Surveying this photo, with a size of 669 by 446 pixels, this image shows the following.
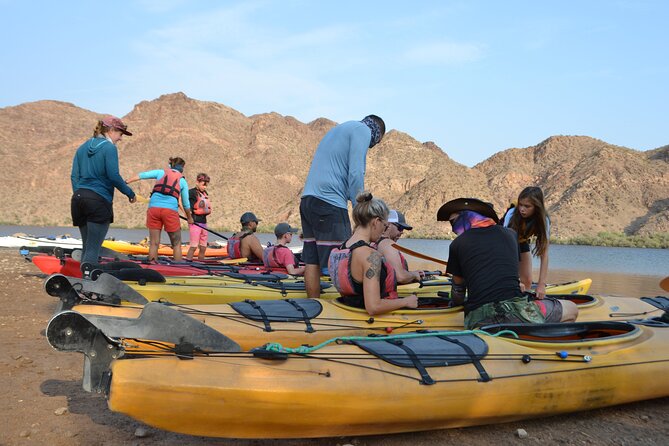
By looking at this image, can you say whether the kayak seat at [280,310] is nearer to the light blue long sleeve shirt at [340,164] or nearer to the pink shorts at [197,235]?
the light blue long sleeve shirt at [340,164]

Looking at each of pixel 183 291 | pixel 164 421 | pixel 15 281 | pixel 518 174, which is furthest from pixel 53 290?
pixel 518 174

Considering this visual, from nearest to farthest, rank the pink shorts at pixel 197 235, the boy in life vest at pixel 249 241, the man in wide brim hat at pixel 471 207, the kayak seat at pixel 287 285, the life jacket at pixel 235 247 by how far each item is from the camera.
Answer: the man in wide brim hat at pixel 471 207 → the kayak seat at pixel 287 285 → the boy in life vest at pixel 249 241 → the life jacket at pixel 235 247 → the pink shorts at pixel 197 235

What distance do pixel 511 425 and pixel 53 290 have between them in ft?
11.7

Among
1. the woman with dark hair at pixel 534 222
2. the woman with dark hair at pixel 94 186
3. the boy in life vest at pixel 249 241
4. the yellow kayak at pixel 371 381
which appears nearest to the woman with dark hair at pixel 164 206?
the boy in life vest at pixel 249 241

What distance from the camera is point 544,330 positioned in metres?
4.52

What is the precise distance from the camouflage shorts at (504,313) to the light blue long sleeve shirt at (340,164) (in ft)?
5.37

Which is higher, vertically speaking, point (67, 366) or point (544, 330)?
point (544, 330)

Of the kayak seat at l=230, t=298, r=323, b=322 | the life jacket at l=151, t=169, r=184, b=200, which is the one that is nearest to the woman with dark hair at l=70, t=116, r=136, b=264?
the kayak seat at l=230, t=298, r=323, b=322

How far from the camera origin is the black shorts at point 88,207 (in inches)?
226

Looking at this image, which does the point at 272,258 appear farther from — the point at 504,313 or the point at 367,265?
the point at 504,313

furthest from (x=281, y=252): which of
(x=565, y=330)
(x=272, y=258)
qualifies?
(x=565, y=330)

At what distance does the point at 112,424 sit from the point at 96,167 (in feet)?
9.72

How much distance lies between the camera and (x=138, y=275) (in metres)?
5.89

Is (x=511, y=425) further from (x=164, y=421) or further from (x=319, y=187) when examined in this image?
(x=319, y=187)
